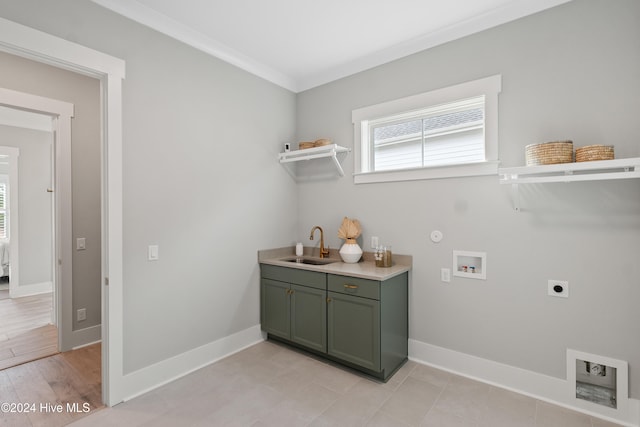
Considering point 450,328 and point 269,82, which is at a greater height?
point 269,82

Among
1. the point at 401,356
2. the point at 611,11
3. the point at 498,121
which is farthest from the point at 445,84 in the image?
the point at 401,356

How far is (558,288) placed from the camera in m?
2.18

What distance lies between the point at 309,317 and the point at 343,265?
566 millimetres

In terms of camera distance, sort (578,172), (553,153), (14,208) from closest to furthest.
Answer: (553,153), (578,172), (14,208)

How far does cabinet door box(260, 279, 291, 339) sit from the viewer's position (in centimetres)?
305

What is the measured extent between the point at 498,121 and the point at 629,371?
184cm

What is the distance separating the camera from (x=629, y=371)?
1.96 meters

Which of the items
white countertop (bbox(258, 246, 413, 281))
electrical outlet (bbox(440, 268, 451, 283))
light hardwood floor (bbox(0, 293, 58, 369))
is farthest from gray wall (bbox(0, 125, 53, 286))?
electrical outlet (bbox(440, 268, 451, 283))

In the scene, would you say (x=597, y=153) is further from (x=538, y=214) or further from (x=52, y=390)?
(x=52, y=390)

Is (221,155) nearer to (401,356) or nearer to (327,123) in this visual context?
(327,123)

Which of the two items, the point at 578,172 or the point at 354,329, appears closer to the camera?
the point at 578,172

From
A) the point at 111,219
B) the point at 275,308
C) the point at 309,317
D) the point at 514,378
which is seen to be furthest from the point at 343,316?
the point at 111,219

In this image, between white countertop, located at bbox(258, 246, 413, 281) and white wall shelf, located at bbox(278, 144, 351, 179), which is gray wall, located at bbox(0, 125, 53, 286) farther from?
white countertop, located at bbox(258, 246, 413, 281)

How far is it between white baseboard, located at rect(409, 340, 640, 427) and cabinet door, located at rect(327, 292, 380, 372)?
23.3 inches
